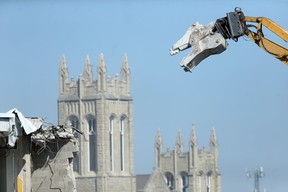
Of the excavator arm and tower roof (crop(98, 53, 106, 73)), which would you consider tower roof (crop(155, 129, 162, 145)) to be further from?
the excavator arm

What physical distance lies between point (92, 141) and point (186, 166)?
15.5 meters

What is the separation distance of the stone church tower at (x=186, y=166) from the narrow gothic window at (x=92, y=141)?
33.4ft

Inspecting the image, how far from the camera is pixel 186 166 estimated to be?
529 feet

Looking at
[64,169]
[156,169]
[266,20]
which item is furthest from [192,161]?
[266,20]

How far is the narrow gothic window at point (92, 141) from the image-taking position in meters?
147

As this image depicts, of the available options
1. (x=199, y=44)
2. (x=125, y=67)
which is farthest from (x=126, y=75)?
(x=199, y=44)

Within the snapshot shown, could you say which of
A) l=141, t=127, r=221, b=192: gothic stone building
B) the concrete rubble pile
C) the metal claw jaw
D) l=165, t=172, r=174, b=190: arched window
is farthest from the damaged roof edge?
l=165, t=172, r=174, b=190: arched window

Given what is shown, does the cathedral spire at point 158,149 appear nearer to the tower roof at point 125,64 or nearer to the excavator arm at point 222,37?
the tower roof at point 125,64

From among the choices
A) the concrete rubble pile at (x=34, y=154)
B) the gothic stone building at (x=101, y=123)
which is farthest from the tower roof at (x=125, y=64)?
the concrete rubble pile at (x=34, y=154)

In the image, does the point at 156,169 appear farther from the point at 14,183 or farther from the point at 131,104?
the point at 14,183

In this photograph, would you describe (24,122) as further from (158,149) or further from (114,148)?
(158,149)

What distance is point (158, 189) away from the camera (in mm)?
156750

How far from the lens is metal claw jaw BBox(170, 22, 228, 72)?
59.2ft

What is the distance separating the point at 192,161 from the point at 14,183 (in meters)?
136
